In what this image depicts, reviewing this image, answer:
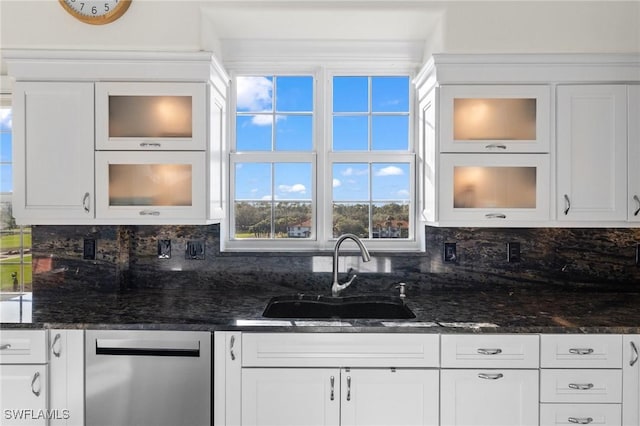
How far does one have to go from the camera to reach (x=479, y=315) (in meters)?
1.91

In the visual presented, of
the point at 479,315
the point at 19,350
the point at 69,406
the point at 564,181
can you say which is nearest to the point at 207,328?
the point at 69,406

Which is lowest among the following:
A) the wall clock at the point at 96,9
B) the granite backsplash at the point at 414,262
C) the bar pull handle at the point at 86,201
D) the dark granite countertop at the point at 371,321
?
the dark granite countertop at the point at 371,321

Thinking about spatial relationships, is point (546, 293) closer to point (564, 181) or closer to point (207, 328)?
point (564, 181)

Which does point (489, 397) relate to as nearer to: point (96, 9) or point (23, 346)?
point (23, 346)

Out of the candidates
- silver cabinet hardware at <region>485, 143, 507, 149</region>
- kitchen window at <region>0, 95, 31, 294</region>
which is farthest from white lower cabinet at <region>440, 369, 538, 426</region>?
kitchen window at <region>0, 95, 31, 294</region>

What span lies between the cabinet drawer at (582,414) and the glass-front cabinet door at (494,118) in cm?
121

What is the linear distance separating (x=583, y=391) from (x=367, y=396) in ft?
3.11

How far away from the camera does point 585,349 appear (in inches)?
69.4

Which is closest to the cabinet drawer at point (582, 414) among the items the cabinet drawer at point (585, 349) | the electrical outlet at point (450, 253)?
the cabinet drawer at point (585, 349)

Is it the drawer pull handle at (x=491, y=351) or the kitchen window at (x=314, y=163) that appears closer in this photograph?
the drawer pull handle at (x=491, y=351)

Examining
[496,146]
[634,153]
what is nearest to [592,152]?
[634,153]

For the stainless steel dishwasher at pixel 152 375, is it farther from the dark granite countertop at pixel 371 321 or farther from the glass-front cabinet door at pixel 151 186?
the glass-front cabinet door at pixel 151 186

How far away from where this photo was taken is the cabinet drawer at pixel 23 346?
180 centimetres

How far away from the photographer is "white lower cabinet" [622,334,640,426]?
176 centimetres
